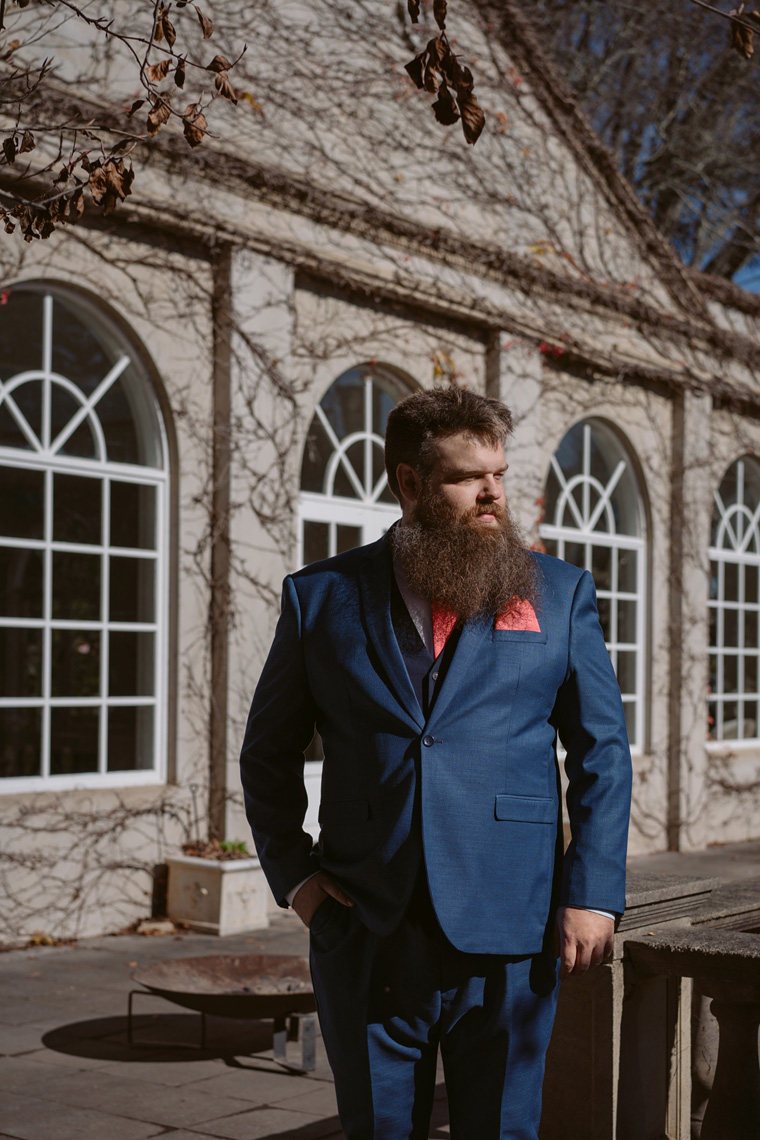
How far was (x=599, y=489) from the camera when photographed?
11133 millimetres

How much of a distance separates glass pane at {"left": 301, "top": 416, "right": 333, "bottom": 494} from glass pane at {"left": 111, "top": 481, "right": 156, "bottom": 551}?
125 centimetres

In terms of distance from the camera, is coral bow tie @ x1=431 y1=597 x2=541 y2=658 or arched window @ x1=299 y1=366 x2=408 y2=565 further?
arched window @ x1=299 y1=366 x2=408 y2=565

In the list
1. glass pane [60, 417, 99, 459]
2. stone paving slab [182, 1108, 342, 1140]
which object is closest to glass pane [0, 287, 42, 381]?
glass pane [60, 417, 99, 459]

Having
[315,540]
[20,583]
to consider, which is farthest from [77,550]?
[315,540]

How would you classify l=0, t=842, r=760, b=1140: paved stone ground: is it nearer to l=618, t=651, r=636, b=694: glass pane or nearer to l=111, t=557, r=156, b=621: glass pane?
l=111, t=557, r=156, b=621: glass pane

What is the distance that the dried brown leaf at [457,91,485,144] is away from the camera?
2998mm

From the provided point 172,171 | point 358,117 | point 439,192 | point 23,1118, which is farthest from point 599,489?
point 23,1118

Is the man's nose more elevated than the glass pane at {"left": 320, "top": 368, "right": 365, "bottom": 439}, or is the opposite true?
the glass pane at {"left": 320, "top": 368, "right": 365, "bottom": 439}

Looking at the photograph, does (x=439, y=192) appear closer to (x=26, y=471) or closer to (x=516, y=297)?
(x=516, y=297)

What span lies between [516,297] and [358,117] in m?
1.89

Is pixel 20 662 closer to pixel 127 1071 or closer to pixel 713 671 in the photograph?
pixel 127 1071

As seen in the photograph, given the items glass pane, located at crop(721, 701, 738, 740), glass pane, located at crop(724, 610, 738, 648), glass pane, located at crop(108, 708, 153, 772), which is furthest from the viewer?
glass pane, located at crop(724, 610, 738, 648)

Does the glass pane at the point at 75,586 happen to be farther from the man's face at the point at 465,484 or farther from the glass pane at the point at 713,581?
the glass pane at the point at 713,581

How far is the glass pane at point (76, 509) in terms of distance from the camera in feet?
23.5
